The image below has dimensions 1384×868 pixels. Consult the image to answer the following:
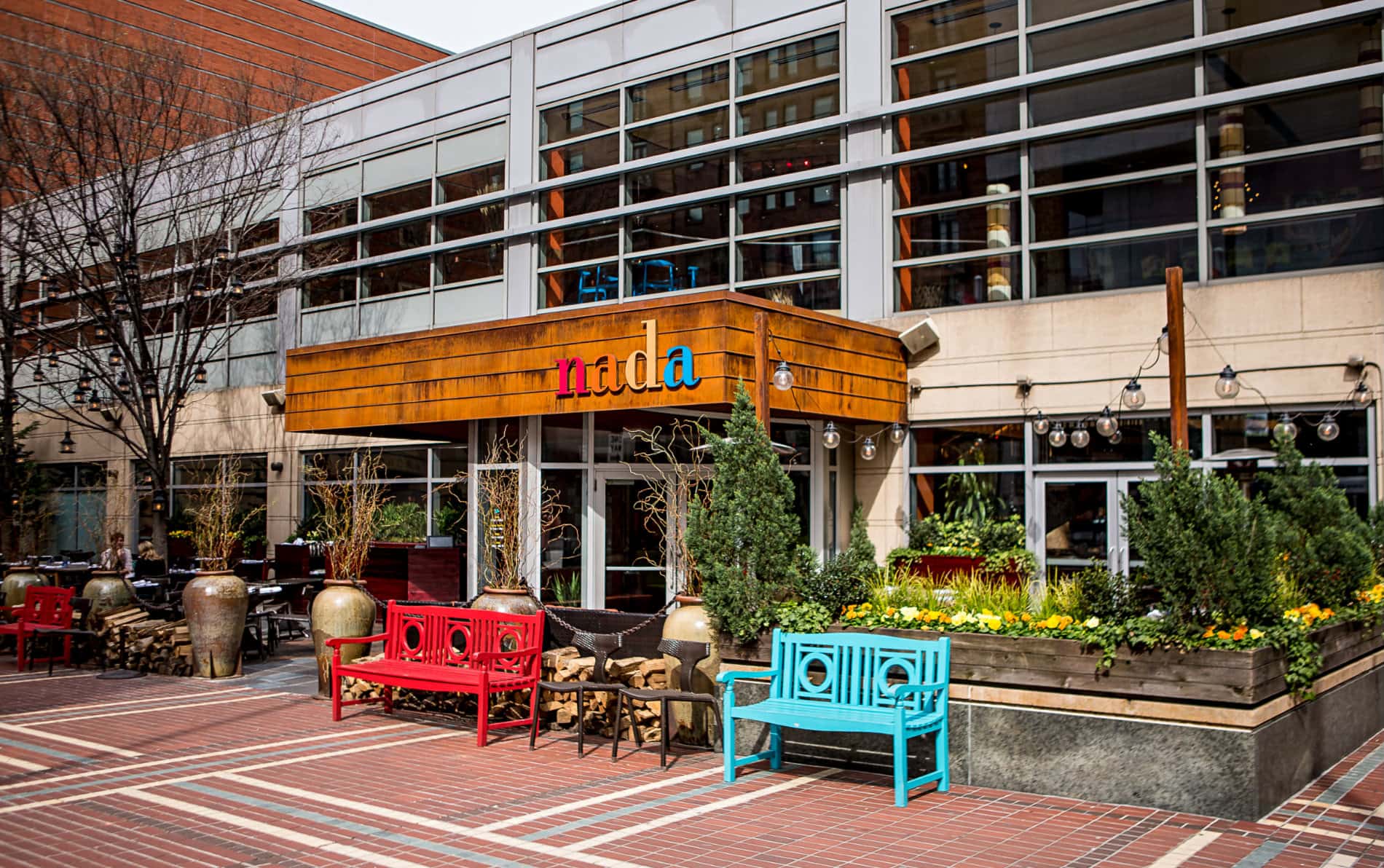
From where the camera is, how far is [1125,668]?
7566 millimetres

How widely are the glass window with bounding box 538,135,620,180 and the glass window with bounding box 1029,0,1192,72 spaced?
23.4 ft

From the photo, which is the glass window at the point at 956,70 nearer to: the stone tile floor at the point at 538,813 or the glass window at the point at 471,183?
the glass window at the point at 471,183

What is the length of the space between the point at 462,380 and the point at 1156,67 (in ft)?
32.0

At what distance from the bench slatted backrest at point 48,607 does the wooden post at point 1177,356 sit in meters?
13.1

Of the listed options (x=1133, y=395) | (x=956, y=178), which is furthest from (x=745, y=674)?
(x=956, y=178)

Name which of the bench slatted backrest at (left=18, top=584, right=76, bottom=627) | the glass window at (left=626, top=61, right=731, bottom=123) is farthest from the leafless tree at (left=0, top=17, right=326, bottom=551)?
the glass window at (left=626, top=61, right=731, bottom=123)

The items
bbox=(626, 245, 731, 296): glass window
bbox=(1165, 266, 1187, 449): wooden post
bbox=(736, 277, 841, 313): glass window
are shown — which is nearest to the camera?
bbox=(1165, 266, 1187, 449): wooden post

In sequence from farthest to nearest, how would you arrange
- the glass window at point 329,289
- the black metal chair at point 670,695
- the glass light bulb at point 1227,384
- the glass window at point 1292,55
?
the glass window at point 329,289 < the glass window at point 1292,55 < the glass light bulb at point 1227,384 < the black metal chair at point 670,695

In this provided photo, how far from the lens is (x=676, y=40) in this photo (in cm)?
1988

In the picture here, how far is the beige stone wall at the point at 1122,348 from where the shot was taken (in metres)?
14.1

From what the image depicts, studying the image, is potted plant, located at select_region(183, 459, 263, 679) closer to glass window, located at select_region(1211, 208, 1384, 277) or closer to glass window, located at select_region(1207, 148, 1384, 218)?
glass window, located at select_region(1211, 208, 1384, 277)

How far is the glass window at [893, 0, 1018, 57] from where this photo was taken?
55.4 feet

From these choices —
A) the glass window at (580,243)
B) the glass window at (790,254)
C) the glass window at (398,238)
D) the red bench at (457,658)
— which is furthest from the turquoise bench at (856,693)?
the glass window at (398,238)

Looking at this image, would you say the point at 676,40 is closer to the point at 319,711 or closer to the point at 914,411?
the point at 914,411
